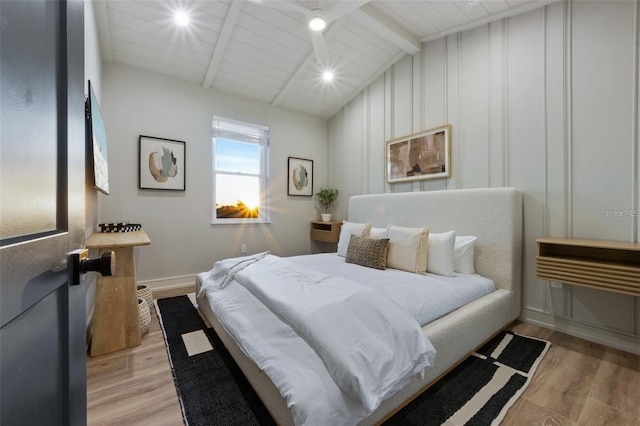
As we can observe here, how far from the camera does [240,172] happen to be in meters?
4.00

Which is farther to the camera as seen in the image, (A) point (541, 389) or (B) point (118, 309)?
(B) point (118, 309)

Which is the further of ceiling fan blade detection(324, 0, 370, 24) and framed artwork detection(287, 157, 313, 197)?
framed artwork detection(287, 157, 313, 197)

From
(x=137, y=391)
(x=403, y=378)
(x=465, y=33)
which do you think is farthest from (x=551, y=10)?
(x=137, y=391)

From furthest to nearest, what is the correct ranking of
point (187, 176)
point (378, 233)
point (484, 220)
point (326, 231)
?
point (326, 231)
point (187, 176)
point (378, 233)
point (484, 220)

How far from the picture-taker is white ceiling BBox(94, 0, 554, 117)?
2496 mm

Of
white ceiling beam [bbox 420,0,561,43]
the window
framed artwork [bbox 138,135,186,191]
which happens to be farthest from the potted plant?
white ceiling beam [bbox 420,0,561,43]

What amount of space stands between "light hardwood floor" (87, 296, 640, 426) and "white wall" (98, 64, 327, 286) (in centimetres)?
160

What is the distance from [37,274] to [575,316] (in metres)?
3.28

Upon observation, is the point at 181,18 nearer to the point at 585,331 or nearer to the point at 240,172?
the point at 240,172

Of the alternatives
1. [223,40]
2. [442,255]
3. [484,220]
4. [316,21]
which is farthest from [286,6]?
[484,220]

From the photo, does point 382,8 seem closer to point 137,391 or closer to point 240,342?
point 240,342

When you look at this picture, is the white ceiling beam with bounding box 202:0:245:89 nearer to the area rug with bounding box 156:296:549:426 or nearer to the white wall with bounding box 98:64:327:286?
the white wall with bounding box 98:64:327:286

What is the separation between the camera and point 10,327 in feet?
1.21

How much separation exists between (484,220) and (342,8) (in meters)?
2.24
